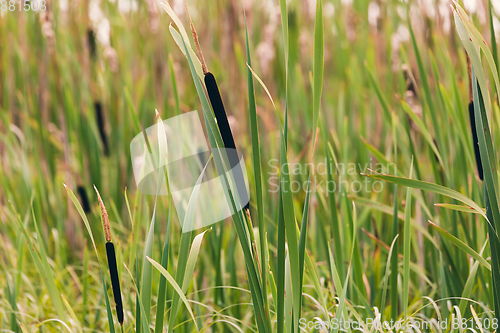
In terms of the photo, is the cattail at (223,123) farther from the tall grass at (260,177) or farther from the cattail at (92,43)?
the cattail at (92,43)

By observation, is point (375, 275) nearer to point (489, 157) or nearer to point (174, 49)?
point (489, 157)

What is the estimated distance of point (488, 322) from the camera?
0.61m

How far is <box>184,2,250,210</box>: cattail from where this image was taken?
400 millimetres

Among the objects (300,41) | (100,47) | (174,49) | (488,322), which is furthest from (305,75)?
(488,322)

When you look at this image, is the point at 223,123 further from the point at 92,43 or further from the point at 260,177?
the point at 92,43

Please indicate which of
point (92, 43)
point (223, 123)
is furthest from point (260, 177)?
point (92, 43)

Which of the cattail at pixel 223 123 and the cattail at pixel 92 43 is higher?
the cattail at pixel 92 43

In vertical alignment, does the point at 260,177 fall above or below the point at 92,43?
below

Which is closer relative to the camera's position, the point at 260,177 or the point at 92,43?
the point at 260,177

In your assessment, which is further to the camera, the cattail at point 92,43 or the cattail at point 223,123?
the cattail at point 92,43

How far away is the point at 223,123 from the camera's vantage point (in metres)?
0.41

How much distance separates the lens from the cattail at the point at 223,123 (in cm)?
40

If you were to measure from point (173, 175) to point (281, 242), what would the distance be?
0.37m

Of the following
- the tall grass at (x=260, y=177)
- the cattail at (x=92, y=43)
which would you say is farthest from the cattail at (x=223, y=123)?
the cattail at (x=92, y=43)
